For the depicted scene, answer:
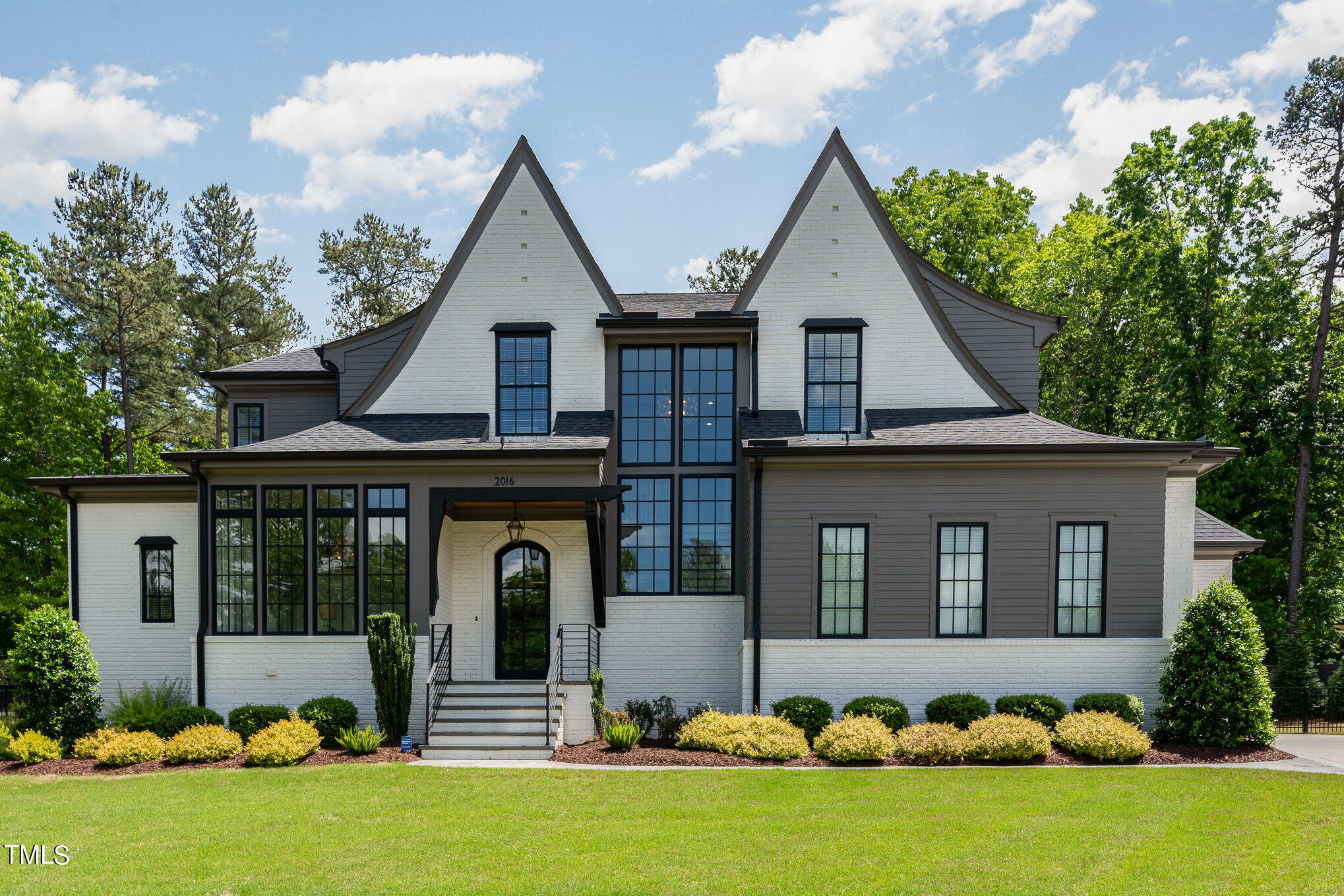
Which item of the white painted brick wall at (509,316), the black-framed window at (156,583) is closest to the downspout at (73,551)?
the black-framed window at (156,583)

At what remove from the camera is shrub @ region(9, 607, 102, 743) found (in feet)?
46.8

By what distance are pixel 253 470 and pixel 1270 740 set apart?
57.9ft

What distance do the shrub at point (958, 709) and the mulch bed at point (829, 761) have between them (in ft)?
4.36

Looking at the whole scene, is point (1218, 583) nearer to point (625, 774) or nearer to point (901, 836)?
point (901, 836)

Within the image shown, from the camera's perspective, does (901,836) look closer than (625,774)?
Yes

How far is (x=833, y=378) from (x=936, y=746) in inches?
293

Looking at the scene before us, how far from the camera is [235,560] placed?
15.2 m

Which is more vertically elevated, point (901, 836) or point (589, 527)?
point (589, 527)

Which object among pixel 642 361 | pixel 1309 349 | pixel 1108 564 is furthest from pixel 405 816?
pixel 1309 349

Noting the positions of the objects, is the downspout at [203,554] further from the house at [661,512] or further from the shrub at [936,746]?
the shrub at [936,746]

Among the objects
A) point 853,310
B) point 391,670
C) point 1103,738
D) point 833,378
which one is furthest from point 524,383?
point 1103,738

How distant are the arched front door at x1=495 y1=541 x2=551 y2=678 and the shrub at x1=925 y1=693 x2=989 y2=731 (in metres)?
7.09

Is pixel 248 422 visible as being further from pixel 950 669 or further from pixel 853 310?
pixel 950 669

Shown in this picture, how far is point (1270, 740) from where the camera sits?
1334cm
